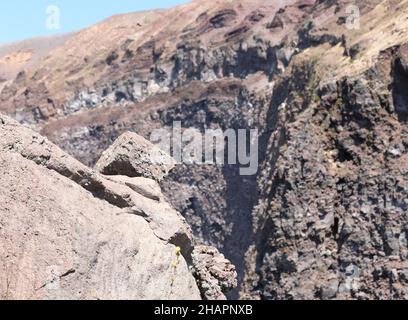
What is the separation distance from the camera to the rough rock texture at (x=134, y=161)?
1277 centimetres

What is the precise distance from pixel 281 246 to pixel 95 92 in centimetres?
6237

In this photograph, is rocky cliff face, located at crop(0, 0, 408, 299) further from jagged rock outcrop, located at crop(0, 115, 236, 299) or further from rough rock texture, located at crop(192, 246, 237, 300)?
jagged rock outcrop, located at crop(0, 115, 236, 299)

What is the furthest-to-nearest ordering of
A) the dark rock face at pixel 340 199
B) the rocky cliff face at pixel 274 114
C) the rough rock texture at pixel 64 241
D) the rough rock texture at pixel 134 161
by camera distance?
the rocky cliff face at pixel 274 114, the dark rock face at pixel 340 199, the rough rock texture at pixel 134 161, the rough rock texture at pixel 64 241

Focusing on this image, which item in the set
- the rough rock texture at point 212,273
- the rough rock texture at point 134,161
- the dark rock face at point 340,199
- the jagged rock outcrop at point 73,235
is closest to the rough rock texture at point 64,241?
the jagged rock outcrop at point 73,235

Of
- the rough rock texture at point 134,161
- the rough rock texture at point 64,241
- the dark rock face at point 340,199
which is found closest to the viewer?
the rough rock texture at point 64,241

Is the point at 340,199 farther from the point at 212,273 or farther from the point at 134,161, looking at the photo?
the point at 212,273

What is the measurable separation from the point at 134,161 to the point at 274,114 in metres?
68.9

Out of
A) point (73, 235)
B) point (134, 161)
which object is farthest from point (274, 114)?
point (73, 235)

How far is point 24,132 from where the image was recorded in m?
10.2

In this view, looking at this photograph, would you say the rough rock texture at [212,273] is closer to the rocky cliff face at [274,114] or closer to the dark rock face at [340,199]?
the rocky cliff face at [274,114]

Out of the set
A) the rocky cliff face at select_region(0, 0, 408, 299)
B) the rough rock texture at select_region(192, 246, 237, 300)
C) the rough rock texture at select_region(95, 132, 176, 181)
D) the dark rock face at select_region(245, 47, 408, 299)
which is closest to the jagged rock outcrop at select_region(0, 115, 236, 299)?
the rough rock texture at select_region(192, 246, 237, 300)

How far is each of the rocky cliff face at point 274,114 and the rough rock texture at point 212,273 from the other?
13484 mm

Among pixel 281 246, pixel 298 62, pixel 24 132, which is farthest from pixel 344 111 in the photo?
pixel 24 132

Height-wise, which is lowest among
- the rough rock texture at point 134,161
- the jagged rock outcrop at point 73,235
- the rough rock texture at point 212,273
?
the rough rock texture at point 212,273
